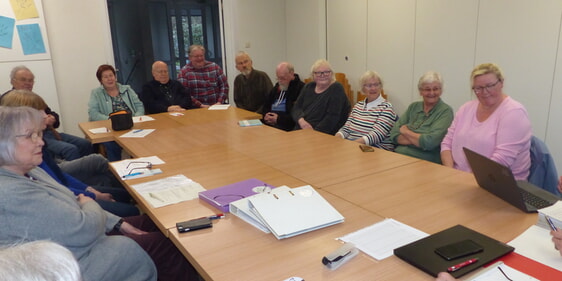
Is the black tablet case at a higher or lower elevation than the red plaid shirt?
lower

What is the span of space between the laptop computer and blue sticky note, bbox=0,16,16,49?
197 inches

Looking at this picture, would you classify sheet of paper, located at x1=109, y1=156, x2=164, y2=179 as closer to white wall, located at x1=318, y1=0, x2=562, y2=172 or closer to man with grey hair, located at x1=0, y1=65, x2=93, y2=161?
man with grey hair, located at x1=0, y1=65, x2=93, y2=161

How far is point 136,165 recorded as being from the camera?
2.32 meters

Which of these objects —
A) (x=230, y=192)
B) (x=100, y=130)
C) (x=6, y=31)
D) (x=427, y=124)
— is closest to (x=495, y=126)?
(x=427, y=124)

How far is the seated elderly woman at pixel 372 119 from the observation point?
10.6 ft

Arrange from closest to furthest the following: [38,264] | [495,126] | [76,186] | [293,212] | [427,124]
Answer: [38,264] < [293,212] < [495,126] < [76,186] < [427,124]

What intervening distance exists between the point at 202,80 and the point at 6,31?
2.26 metres

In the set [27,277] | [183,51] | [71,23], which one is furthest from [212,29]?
[27,277]

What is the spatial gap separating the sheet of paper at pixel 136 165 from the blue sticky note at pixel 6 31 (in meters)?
3.38

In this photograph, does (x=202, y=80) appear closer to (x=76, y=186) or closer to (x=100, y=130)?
(x=100, y=130)

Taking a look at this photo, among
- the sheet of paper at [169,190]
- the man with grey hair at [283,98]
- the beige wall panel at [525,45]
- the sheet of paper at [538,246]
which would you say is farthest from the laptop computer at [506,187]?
the man with grey hair at [283,98]

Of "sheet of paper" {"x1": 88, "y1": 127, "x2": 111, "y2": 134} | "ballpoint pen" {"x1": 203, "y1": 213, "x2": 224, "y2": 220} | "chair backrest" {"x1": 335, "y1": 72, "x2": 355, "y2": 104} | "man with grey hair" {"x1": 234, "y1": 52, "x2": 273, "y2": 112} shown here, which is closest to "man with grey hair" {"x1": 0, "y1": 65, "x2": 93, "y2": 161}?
"sheet of paper" {"x1": 88, "y1": 127, "x2": 111, "y2": 134}

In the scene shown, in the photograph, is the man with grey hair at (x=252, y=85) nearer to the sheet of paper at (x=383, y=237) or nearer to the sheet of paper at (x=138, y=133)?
the sheet of paper at (x=138, y=133)

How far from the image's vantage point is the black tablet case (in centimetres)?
117
